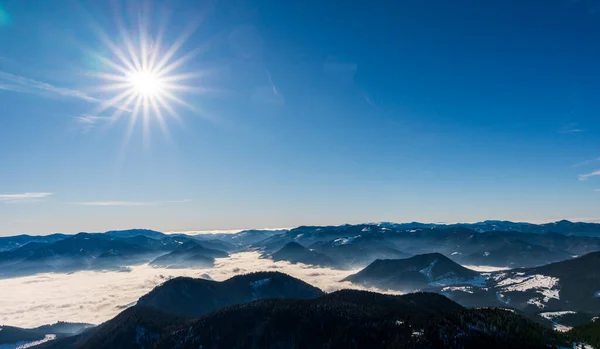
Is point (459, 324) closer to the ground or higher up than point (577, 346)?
higher up

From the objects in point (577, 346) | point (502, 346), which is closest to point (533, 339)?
point (502, 346)

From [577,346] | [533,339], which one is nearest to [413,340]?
[533,339]

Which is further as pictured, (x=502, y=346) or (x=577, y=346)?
(x=577, y=346)

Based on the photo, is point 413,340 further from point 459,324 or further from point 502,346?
point 502,346

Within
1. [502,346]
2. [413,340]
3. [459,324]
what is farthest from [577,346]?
[413,340]

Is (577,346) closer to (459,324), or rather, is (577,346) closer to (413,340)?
(459,324)

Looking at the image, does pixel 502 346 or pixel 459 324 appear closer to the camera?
pixel 502 346

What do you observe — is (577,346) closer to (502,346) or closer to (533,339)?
(533,339)
